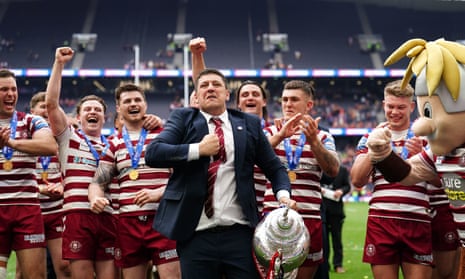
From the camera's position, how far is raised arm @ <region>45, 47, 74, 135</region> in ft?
17.1

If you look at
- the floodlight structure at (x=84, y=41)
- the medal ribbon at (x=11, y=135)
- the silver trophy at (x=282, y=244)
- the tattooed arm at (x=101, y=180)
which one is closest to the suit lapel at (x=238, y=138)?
the silver trophy at (x=282, y=244)

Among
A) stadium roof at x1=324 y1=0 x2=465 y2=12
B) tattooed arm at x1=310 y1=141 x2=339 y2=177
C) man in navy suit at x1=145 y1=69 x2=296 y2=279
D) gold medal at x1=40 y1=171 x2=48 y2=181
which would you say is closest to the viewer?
man in navy suit at x1=145 y1=69 x2=296 y2=279

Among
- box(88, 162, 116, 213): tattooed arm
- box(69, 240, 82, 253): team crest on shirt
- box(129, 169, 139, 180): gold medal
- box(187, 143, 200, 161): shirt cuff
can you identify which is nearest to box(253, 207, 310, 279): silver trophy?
box(187, 143, 200, 161): shirt cuff

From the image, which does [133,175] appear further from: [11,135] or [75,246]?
[11,135]

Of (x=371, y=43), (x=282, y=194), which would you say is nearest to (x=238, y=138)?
(x=282, y=194)

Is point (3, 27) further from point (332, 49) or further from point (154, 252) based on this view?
point (154, 252)

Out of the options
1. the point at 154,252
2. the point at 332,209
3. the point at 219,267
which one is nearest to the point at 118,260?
the point at 154,252

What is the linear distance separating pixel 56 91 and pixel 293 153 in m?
2.22

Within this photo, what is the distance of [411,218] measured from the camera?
193 inches

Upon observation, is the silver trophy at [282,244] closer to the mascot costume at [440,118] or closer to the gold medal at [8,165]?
the mascot costume at [440,118]

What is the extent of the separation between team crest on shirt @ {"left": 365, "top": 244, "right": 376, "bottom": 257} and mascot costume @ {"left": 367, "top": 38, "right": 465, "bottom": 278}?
1.17m

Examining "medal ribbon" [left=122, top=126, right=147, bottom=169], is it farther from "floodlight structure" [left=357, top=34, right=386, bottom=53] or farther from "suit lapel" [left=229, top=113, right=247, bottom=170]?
"floodlight structure" [left=357, top=34, right=386, bottom=53]

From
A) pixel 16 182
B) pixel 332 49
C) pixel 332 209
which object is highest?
pixel 332 49

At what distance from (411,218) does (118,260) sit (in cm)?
255
